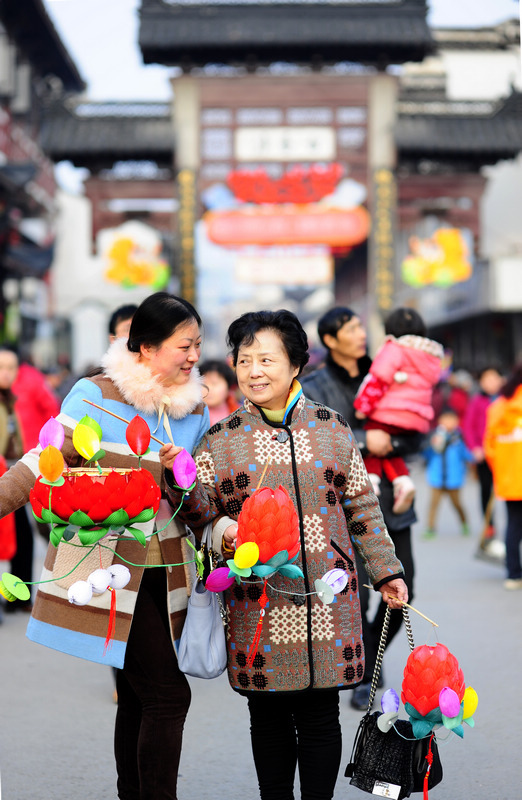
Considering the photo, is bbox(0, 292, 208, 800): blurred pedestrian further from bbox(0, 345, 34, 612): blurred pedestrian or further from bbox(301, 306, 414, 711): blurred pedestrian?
bbox(0, 345, 34, 612): blurred pedestrian

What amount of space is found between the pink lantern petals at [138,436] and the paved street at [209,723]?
1.48 metres

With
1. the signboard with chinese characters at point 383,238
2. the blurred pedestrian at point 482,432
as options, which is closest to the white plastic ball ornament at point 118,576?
the blurred pedestrian at point 482,432

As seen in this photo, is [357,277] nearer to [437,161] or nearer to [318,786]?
[437,161]

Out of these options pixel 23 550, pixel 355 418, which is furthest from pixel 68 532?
pixel 23 550

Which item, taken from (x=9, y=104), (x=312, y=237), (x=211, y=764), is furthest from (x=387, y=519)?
(x=9, y=104)

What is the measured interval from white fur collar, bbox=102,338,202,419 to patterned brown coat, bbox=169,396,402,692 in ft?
0.39

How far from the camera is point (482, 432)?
1113cm

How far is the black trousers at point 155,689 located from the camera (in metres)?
2.95

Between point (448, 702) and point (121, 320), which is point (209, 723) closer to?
point (121, 320)

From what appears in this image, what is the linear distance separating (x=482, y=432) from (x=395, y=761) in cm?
838

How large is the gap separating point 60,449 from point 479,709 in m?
2.78

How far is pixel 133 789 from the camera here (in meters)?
3.15

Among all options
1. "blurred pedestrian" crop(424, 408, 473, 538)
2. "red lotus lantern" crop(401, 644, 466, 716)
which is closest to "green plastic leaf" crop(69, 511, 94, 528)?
"red lotus lantern" crop(401, 644, 466, 716)

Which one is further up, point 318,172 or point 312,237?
point 318,172
